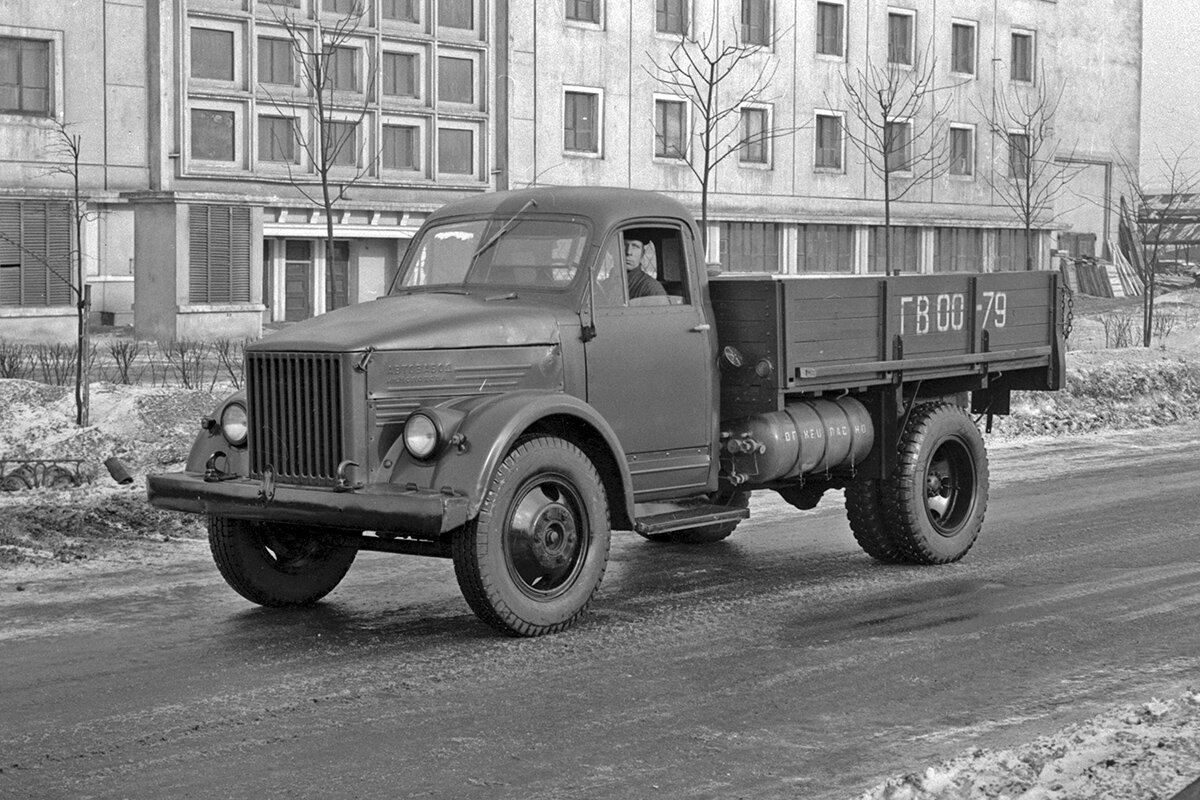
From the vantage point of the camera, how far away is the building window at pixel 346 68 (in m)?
45.4

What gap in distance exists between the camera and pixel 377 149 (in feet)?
151

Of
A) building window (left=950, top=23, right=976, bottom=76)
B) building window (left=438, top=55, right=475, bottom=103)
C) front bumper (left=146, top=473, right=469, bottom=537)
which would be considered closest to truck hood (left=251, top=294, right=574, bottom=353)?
front bumper (left=146, top=473, right=469, bottom=537)

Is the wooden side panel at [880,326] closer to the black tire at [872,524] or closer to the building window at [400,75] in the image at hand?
the black tire at [872,524]

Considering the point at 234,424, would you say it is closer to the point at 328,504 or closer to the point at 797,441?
the point at 328,504

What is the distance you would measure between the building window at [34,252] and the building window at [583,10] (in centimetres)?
1643

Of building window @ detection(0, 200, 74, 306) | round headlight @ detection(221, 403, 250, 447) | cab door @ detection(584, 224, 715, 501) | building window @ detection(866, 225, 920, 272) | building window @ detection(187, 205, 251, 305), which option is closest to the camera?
round headlight @ detection(221, 403, 250, 447)

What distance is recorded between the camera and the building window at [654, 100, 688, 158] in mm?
50725

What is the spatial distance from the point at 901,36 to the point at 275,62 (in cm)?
2285

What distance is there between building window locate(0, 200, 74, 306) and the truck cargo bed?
97.4 feet

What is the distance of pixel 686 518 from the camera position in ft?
31.6

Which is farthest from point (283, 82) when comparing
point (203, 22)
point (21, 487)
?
point (21, 487)

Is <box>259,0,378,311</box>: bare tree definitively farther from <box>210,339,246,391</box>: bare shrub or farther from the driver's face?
the driver's face

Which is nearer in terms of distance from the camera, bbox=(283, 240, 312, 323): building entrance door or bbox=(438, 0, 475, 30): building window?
bbox=(283, 240, 312, 323): building entrance door

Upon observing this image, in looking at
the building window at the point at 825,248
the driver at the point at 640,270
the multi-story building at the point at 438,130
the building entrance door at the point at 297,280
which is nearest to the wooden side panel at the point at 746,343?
the driver at the point at 640,270
